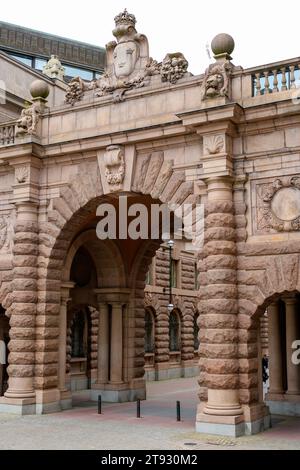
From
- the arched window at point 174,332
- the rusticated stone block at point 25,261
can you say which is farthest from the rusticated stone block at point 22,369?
the arched window at point 174,332

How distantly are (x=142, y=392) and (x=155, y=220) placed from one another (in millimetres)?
6249

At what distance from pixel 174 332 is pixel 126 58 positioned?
20.3m

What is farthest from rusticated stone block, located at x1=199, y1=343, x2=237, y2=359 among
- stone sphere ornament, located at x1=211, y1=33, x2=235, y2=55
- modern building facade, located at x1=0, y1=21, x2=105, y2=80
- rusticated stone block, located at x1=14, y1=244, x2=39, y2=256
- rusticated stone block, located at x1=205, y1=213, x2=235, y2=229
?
modern building facade, located at x1=0, y1=21, x2=105, y2=80

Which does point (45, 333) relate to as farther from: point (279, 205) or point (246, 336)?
point (279, 205)

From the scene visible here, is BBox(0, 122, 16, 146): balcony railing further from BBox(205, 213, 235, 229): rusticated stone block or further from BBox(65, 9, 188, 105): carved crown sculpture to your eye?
BBox(205, 213, 235, 229): rusticated stone block

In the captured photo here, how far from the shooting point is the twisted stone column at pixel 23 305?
17.0 meters

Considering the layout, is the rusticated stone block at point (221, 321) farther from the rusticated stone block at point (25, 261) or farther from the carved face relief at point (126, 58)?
the carved face relief at point (126, 58)

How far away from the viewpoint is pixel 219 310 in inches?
558

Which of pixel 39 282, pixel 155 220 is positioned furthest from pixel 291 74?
pixel 39 282

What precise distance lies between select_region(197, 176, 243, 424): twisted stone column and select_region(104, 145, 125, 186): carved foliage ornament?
9.25ft

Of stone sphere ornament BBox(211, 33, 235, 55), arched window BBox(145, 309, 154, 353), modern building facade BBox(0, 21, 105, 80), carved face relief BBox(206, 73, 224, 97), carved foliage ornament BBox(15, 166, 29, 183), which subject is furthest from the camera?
modern building facade BBox(0, 21, 105, 80)

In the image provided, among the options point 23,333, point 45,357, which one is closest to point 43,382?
point 45,357

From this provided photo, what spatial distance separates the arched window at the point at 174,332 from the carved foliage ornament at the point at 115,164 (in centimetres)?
1849

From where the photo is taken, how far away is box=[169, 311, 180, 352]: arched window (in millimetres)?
33750
